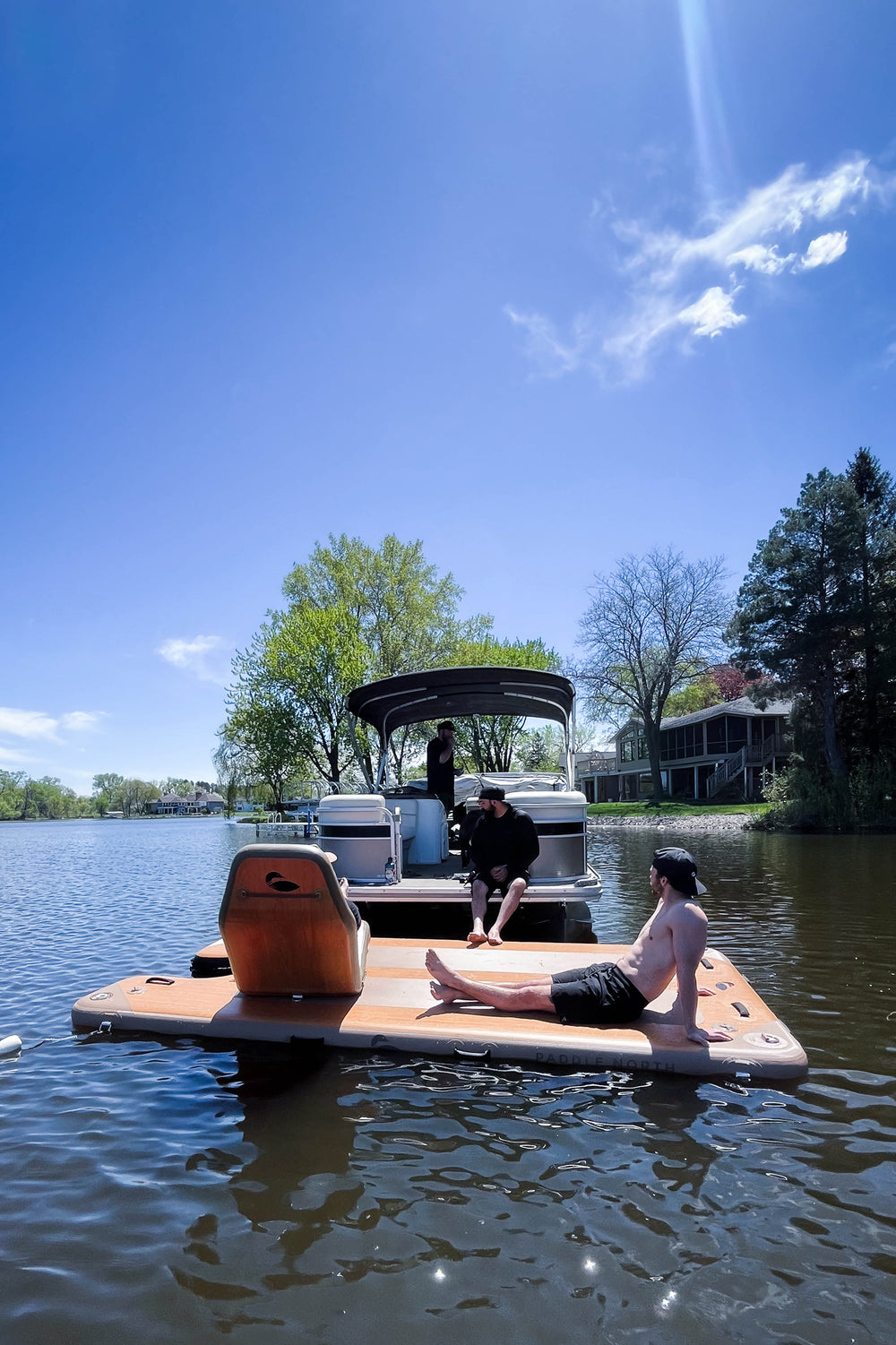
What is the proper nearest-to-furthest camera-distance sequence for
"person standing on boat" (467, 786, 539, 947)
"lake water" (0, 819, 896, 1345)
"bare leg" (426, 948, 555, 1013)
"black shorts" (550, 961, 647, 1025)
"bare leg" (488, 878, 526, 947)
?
"lake water" (0, 819, 896, 1345) → "black shorts" (550, 961, 647, 1025) → "bare leg" (426, 948, 555, 1013) → "bare leg" (488, 878, 526, 947) → "person standing on boat" (467, 786, 539, 947)

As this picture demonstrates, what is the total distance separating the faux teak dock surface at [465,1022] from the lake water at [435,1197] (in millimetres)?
158

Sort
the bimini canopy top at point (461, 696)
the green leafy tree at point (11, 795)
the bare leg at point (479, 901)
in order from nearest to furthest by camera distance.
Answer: the bare leg at point (479, 901) → the bimini canopy top at point (461, 696) → the green leafy tree at point (11, 795)

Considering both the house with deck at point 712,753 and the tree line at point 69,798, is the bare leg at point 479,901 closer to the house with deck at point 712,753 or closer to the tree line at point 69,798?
the house with deck at point 712,753

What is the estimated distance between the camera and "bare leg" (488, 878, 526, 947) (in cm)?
739

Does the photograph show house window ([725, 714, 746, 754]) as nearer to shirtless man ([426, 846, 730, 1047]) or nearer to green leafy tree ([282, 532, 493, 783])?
green leafy tree ([282, 532, 493, 783])

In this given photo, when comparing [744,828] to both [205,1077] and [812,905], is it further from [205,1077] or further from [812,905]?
[205,1077]

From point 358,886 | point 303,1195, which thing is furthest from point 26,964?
point 303,1195

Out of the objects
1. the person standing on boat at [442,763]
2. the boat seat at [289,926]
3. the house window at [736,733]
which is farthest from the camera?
the house window at [736,733]

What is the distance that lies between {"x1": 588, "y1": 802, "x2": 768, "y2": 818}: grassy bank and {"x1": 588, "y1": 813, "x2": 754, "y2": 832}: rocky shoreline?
1.95 feet

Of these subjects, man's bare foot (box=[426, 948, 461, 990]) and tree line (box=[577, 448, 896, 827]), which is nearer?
man's bare foot (box=[426, 948, 461, 990])

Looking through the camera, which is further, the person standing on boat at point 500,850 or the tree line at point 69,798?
the tree line at point 69,798

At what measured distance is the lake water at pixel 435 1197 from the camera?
9.40 feet

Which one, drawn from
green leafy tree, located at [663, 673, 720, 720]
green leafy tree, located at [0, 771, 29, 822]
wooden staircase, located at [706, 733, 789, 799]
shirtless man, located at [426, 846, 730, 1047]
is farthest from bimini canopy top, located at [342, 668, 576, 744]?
green leafy tree, located at [0, 771, 29, 822]

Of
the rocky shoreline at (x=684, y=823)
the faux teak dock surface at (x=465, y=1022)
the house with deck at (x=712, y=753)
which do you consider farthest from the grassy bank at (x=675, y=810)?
the faux teak dock surface at (x=465, y=1022)
